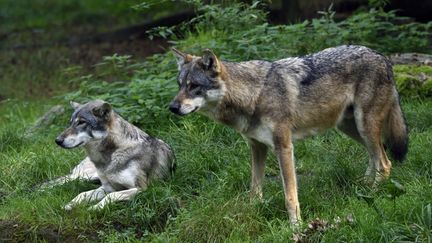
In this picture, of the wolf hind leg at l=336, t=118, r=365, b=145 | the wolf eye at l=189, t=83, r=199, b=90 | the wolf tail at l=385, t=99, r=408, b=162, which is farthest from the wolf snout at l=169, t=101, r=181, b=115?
the wolf tail at l=385, t=99, r=408, b=162

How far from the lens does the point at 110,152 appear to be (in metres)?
7.26

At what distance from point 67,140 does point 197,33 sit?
4820 millimetres

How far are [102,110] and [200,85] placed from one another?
115cm

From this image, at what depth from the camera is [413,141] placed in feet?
25.2

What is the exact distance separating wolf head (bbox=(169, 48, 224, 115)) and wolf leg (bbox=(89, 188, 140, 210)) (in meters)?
0.99

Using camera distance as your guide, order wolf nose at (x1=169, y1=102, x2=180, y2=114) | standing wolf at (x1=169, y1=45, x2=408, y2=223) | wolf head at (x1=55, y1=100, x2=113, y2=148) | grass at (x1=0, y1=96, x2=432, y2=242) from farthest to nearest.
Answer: wolf head at (x1=55, y1=100, x2=113, y2=148)
standing wolf at (x1=169, y1=45, x2=408, y2=223)
wolf nose at (x1=169, y1=102, x2=180, y2=114)
grass at (x1=0, y1=96, x2=432, y2=242)

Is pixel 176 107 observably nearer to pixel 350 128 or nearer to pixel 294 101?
pixel 294 101

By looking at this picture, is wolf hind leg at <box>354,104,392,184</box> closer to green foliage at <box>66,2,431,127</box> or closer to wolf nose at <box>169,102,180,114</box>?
wolf nose at <box>169,102,180,114</box>

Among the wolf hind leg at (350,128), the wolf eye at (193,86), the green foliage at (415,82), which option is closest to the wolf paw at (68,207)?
the wolf eye at (193,86)

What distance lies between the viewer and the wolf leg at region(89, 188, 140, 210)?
694 cm

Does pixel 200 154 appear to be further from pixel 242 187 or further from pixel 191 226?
pixel 191 226

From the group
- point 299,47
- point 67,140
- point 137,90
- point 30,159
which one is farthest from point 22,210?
point 299,47

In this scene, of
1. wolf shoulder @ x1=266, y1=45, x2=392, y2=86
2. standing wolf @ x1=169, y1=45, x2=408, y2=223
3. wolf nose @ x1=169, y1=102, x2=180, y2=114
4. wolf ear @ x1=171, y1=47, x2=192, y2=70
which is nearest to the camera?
wolf nose @ x1=169, y1=102, x2=180, y2=114

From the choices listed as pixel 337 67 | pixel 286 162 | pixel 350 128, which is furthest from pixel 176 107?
pixel 350 128
